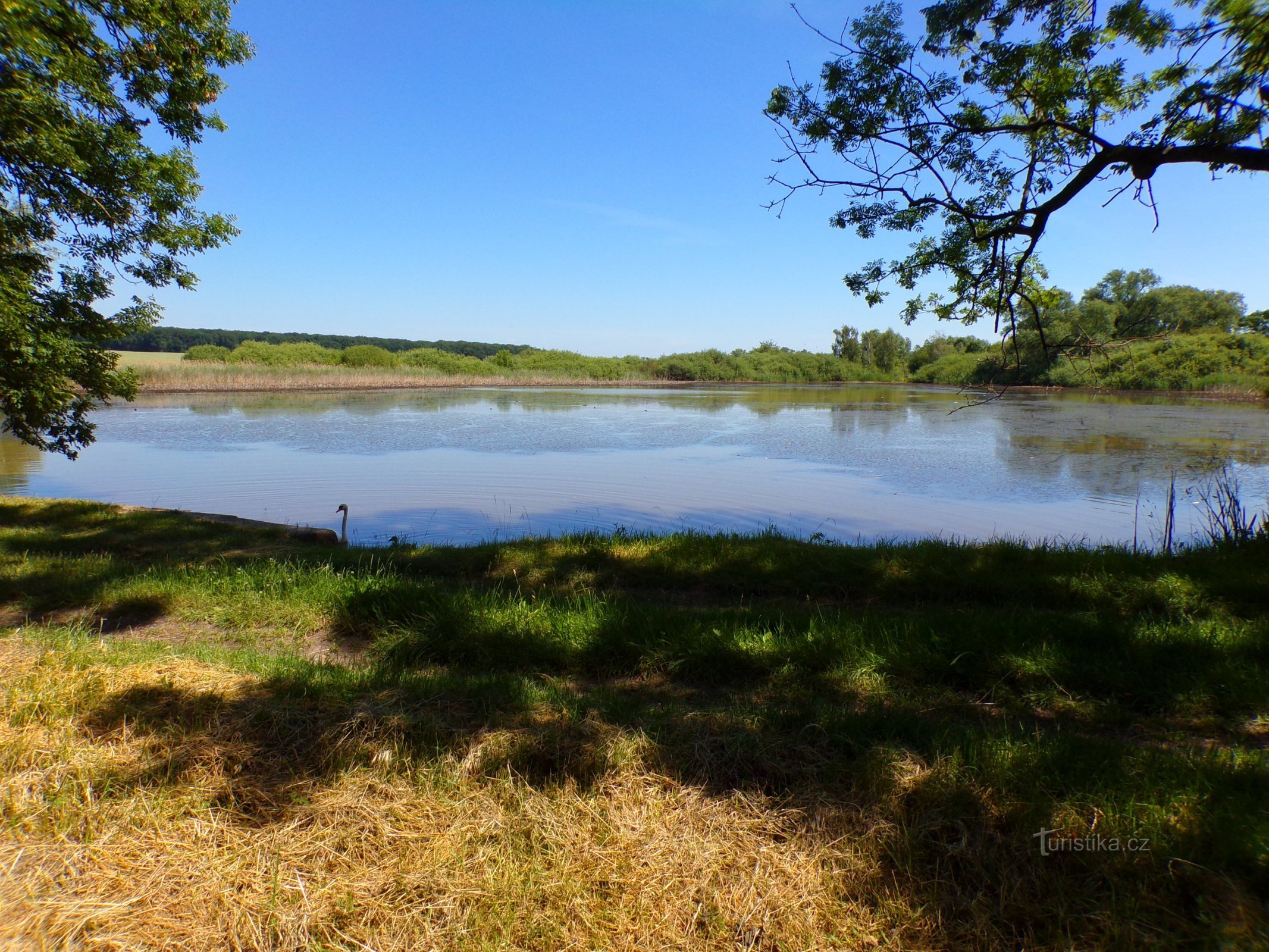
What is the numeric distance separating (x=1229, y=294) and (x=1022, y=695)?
6768cm

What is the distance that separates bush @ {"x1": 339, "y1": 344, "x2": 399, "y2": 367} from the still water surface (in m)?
44.4

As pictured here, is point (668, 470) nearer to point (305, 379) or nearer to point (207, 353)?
point (305, 379)

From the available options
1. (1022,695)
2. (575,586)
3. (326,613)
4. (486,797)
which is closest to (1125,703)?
(1022,695)

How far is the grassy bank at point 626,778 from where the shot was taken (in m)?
2.04

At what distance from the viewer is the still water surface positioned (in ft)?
34.0

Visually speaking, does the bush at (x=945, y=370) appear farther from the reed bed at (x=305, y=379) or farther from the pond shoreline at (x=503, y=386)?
Result: the reed bed at (x=305, y=379)

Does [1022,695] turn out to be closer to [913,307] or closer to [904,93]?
[913,307]

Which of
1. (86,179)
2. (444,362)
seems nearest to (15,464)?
(86,179)

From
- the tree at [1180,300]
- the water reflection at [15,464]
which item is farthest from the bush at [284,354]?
the tree at [1180,300]

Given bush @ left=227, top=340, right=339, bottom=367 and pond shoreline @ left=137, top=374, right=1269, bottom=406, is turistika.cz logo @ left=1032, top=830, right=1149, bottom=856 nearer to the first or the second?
pond shoreline @ left=137, top=374, right=1269, bottom=406

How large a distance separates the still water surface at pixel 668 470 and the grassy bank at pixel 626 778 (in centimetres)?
491

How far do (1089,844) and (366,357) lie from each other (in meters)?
77.0

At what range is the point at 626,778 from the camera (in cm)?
263

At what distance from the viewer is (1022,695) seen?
3465 mm
